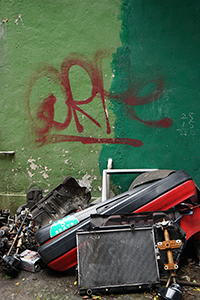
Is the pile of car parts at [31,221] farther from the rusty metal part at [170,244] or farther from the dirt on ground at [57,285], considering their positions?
the rusty metal part at [170,244]

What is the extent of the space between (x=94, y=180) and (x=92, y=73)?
153cm

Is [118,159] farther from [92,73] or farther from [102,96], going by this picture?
[92,73]

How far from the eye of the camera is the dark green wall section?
10.3 ft

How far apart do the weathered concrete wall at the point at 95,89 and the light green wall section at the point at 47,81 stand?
0.01 metres

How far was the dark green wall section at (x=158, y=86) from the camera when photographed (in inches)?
124

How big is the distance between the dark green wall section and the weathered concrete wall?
0.5 inches

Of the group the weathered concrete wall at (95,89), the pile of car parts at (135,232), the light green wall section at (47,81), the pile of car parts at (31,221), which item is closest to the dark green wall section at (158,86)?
the weathered concrete wall at (95,89)

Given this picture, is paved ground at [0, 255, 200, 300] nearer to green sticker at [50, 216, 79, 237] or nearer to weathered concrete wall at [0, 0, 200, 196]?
green sticker at [50, 216, 79, 237]

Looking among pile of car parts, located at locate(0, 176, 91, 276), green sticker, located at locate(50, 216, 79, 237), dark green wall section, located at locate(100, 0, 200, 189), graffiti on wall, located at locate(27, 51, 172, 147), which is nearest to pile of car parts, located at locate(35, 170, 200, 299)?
green sticker, located at locate(50, 216, 79, 237)

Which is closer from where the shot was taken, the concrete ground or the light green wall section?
the concrete ground

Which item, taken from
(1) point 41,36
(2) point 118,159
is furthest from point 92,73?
(2) point 118,159

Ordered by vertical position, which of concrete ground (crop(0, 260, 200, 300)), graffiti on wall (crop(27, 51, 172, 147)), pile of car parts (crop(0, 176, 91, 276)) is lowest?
concrete ground (crop(0, 260, 200, 300))

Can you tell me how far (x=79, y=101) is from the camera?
3.48m

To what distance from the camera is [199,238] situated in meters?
2.38
